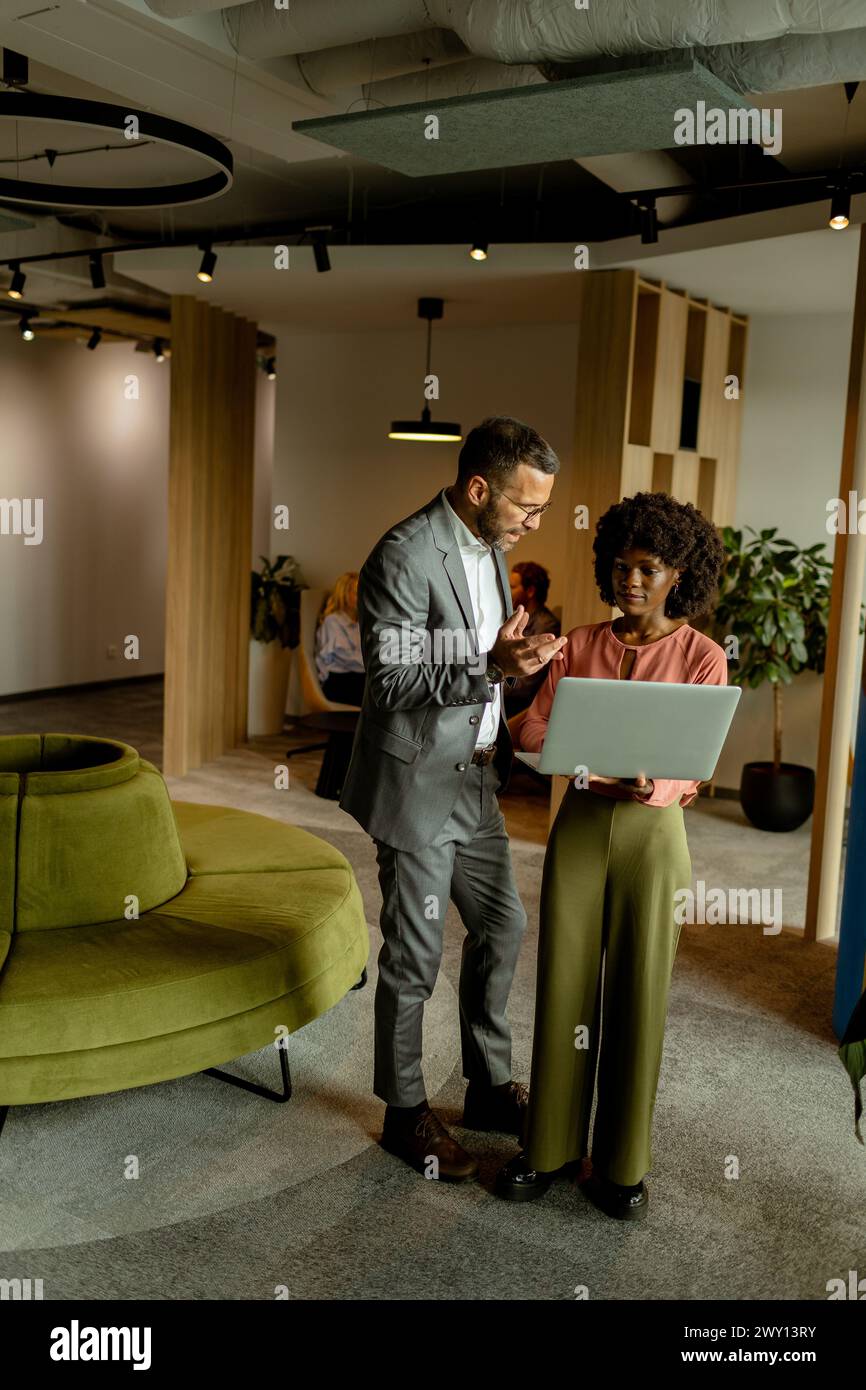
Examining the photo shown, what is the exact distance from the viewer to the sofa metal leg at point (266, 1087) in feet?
11.2

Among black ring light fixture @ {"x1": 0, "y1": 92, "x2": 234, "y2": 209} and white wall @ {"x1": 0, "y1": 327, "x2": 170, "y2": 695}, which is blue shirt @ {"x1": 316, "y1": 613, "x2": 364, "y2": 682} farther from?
white wall @ {"x1": 0, "y1": 327, "x2": 170, "y2": 695}

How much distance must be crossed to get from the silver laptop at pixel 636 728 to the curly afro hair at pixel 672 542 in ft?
1.20

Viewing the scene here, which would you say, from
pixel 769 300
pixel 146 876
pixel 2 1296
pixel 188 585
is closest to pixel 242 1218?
pixel 2 1296

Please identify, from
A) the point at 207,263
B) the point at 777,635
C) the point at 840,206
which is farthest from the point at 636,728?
the point at 207,263

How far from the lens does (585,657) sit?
2873mm

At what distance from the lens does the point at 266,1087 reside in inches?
138

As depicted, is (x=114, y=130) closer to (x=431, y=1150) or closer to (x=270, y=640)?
(x=431, y=1150)

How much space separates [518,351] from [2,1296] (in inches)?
271

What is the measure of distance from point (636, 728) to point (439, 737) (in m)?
0.54

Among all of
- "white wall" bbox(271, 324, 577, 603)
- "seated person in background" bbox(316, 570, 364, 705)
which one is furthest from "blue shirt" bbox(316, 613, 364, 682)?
"white wall" bbox(271, 324, 577, 603)

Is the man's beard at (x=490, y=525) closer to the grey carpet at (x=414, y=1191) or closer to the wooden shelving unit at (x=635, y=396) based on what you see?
the grey carpet at (x=414, y=1191)

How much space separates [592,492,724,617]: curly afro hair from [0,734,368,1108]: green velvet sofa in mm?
1393

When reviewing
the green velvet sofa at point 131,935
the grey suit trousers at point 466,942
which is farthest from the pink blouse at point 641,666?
the green velvet sofa at point 131,935
